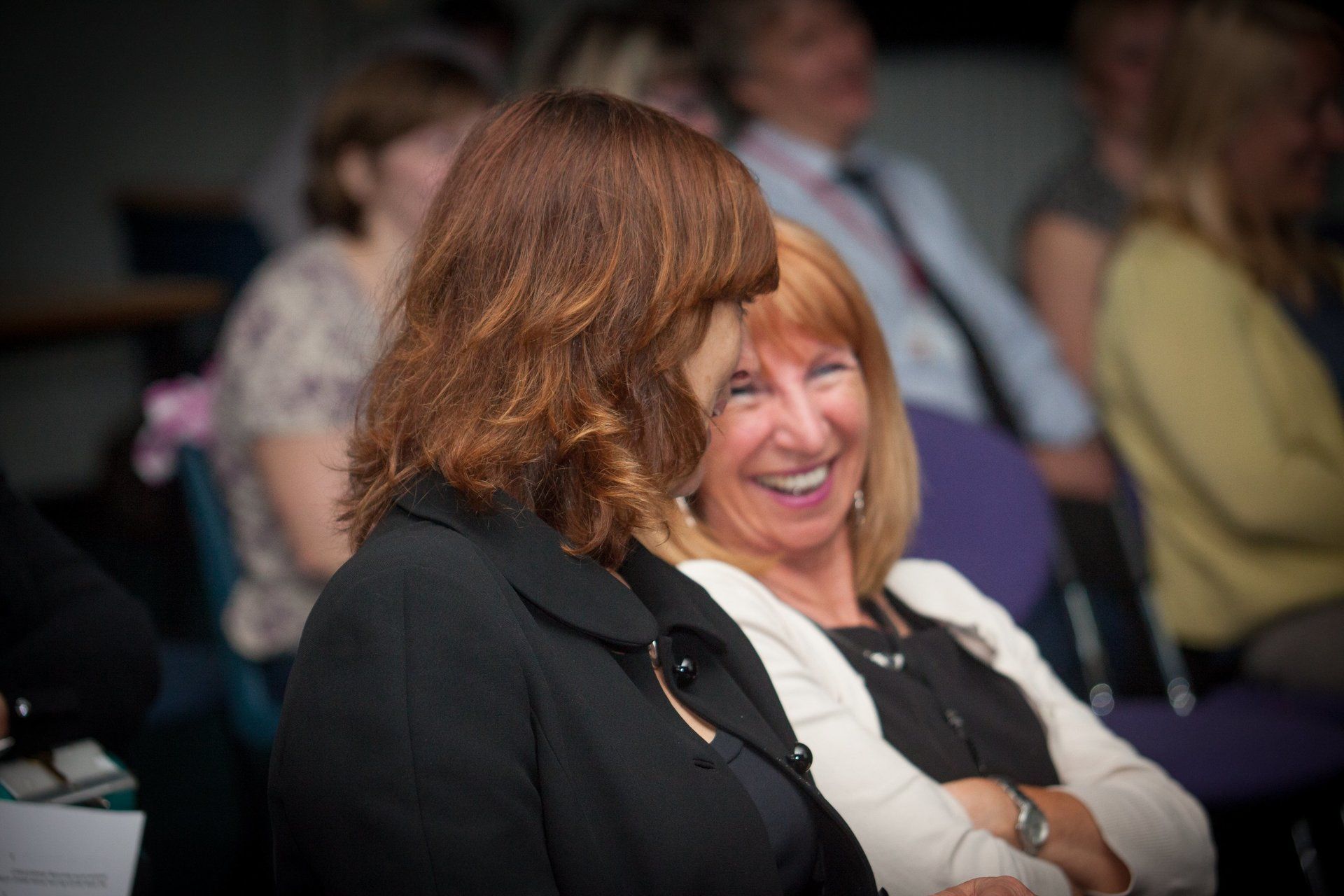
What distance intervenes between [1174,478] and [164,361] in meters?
3.42

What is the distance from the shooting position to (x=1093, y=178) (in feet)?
10.4

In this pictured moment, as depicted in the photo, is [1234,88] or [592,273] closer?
[592,273]

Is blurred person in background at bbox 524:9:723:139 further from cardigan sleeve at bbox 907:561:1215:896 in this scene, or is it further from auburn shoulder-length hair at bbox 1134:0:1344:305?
cardigan sleeve at bbox 907:561:1215:896

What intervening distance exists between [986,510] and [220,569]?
1375 mm

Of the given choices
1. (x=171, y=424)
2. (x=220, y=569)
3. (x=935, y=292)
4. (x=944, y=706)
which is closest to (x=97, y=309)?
(x=171, y=424)

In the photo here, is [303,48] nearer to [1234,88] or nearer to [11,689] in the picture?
[1234,88]

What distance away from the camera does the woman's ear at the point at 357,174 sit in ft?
8.77

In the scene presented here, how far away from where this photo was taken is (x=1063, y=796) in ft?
4.79

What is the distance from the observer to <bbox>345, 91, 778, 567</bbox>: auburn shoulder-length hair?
1103 mm

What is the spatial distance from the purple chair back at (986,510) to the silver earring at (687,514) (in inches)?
20.0

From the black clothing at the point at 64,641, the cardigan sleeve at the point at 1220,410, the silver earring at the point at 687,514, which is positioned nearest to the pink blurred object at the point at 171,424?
the black clothing at the point at 64,641

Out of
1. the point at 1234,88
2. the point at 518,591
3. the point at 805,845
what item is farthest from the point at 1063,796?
the point at 1234,88

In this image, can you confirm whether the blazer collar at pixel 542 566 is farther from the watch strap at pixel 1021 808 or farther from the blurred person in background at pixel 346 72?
the blurred person in background at pixel 346 72

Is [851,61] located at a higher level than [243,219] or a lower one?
higher
